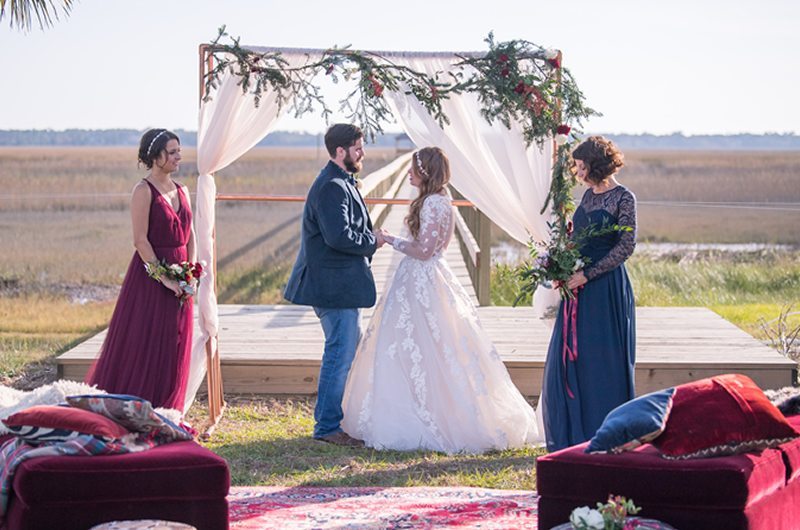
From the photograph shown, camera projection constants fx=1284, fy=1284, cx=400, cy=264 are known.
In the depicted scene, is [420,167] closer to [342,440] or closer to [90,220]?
[342,440]

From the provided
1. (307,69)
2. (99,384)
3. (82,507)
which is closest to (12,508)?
(82,507)

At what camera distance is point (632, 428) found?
4652 mm

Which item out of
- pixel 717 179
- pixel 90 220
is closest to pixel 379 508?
pixel 90 220

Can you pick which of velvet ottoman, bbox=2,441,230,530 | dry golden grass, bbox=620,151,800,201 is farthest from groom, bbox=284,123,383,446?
dry golden grass, bbox=620,151,800,201

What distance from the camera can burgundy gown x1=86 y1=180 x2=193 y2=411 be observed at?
655 centimetres

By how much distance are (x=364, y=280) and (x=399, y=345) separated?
1.28 feet

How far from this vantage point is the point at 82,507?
4.59 metres

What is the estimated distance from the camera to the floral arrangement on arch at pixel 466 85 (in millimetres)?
6992

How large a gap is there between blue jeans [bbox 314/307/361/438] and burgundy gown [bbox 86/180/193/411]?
801mm

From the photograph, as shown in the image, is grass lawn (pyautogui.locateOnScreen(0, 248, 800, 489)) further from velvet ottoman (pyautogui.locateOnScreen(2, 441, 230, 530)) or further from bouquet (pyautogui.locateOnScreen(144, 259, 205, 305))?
velvet ottoman (pyautogui.locateOnScreen(2, 441, 230, 530))

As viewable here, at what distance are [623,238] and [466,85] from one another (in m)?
1.50

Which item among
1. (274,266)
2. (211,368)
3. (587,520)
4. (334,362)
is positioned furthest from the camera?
(274,266)

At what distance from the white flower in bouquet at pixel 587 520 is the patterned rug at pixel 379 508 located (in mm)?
1043

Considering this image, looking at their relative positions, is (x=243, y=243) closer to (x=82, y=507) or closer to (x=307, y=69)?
(x=307, y=69)
